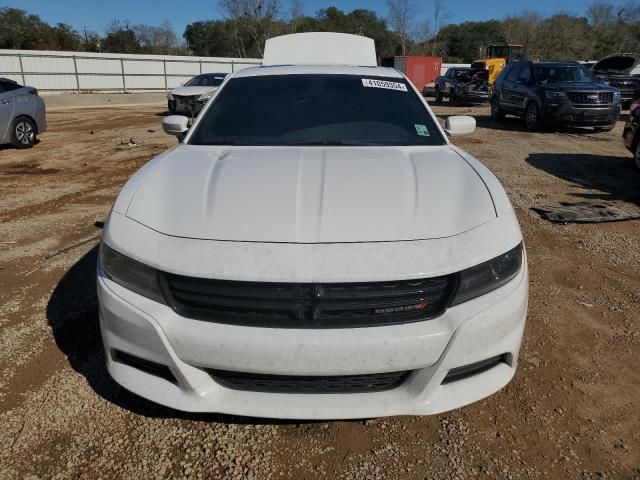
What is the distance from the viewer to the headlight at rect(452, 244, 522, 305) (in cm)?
186

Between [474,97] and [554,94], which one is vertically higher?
[554,94]

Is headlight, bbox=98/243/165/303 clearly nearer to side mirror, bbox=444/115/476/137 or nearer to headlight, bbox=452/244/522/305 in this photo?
headlight, bbox=452/244/522/305

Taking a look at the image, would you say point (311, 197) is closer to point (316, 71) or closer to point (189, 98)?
point (316, 71)

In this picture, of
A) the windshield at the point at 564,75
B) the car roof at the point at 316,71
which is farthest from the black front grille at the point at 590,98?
the car roof at the point at 316,71

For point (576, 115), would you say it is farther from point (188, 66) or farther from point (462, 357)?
point (188, 66)

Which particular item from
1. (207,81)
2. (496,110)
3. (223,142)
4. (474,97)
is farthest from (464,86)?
(223,142)

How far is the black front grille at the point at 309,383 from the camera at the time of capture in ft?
6.04

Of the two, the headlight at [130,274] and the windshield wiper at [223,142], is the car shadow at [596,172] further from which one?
the headlight at [130,274]

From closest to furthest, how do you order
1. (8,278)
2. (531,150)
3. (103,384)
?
(103,384) → (8,278) → (531,150)

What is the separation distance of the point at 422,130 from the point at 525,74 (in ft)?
39.4

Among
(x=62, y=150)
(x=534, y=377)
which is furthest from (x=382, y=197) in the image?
(x=62, y=150)

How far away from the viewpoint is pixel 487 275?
1924 mm

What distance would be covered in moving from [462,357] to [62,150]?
11.1 metres

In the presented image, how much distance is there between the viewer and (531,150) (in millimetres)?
9906
